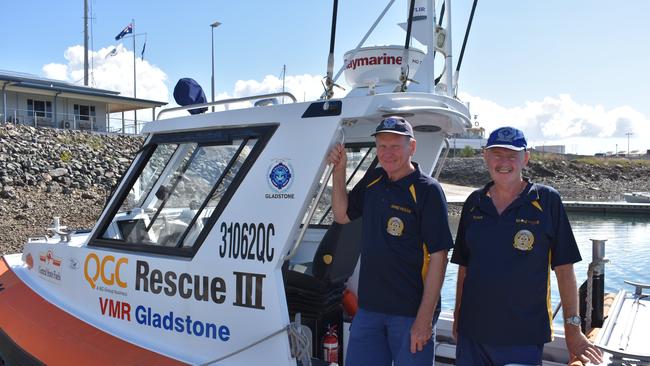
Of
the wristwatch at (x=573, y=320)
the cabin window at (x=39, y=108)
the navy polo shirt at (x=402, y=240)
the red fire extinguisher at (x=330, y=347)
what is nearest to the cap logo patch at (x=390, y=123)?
the navy polo shirt at (x=402, y=240)

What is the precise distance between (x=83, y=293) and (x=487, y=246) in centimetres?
259

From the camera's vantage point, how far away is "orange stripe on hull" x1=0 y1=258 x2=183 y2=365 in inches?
117

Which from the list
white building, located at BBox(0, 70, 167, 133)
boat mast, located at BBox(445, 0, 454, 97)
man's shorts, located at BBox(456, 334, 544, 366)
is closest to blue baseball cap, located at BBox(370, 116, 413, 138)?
man's shorts, located at BBox(456, 334, 544, 366)

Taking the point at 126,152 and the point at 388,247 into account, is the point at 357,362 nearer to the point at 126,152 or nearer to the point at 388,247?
the point at 388,247

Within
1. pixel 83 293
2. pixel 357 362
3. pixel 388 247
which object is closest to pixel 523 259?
pixel 388 247

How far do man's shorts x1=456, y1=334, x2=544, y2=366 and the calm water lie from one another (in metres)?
4.87

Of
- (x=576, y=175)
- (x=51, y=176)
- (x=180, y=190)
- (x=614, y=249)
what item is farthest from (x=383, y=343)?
(x=576, y=175)

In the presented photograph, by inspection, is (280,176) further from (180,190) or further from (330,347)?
(330,347)

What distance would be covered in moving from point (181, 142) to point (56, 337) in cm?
148

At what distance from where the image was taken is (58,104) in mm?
31828

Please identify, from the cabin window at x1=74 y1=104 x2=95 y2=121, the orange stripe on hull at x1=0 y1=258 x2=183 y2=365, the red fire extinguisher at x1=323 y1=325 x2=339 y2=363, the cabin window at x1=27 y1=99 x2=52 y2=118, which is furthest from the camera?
the cabin window at x1=74 y1=104 x2=95 y2=121

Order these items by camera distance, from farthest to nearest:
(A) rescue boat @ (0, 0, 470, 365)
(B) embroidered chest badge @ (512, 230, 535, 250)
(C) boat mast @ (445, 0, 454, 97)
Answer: (C) boat mast @ (445, 0, 454, 97) → (A) rescue boat @ (0, 0, 470, 365) → (B) embroidered chest badge @ (512, 230, 535, 250)

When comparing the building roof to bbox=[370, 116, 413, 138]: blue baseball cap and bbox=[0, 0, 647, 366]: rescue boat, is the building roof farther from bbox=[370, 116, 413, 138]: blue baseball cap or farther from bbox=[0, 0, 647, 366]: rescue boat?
bbox=[370, 116, 413, 138]: blue baseball cap

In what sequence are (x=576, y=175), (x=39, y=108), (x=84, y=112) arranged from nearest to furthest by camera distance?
(x=39, y=108) < (x=84, y=112) < (x=576, y=175)
